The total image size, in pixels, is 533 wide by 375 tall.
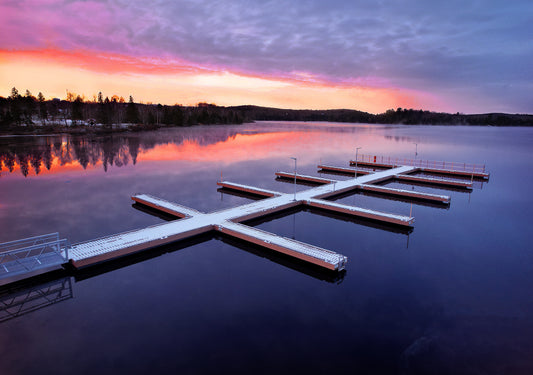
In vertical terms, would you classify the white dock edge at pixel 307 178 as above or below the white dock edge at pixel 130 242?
above

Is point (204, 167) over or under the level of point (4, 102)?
under

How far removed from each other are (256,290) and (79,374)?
861cm

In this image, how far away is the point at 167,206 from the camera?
29.1 meters

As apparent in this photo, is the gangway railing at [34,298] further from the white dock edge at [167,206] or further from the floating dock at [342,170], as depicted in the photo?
the floating dock at [342,170]

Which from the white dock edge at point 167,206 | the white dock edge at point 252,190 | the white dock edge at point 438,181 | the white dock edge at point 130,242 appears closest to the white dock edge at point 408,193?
the white dock edge at point 438,181

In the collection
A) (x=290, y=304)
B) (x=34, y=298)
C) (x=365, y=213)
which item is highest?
(x=365, y=213)

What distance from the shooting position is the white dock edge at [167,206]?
27.2 meters

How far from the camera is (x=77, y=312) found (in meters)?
15.3

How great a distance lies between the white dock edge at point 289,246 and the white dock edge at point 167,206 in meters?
4.15

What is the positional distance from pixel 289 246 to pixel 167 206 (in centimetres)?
1337

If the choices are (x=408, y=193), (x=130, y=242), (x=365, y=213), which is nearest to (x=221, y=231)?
(x=130, y=242)

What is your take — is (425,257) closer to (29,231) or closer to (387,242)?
(387,242)

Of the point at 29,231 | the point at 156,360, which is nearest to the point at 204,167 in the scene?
the point at 29,231

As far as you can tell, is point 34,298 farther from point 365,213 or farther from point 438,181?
point 438,181
